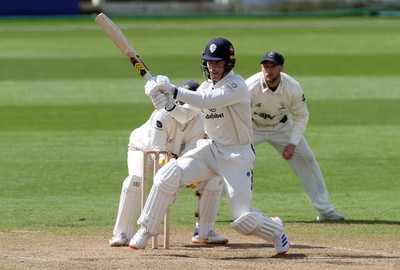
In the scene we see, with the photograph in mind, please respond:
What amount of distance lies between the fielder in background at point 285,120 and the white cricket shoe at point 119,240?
2.19m

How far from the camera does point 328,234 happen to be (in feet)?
33.0

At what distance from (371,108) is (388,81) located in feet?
11.3

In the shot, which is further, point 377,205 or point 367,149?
point 367,149

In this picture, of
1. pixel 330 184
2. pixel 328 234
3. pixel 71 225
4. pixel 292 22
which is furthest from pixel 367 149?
pixel 292 22

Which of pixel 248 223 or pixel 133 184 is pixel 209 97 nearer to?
pixel 248 223

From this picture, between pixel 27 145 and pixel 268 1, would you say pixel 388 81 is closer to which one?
pixel 27 145

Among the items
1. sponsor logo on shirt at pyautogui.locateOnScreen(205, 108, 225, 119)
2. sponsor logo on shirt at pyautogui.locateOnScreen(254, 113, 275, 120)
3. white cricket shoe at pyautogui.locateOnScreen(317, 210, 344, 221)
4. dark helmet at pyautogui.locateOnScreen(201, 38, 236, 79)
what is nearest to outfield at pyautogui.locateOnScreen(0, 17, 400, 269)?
white cricket shoe at pyautogui.locateOnScreen(317, 210, 344, 221)

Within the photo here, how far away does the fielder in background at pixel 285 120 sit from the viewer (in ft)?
34.9

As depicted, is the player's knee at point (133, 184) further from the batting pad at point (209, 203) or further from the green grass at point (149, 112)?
the green grass at point (149, 112)

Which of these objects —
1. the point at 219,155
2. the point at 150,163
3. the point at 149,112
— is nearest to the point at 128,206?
the point at 150,163

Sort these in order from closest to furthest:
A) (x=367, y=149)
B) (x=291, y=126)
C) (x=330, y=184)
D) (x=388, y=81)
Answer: (x=291, y=126) < (x=330, y=184) < (x=367, y=149) < (x=388, y=81)

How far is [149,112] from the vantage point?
58.6 ft

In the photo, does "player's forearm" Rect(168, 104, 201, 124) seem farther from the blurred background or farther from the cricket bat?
the blurred background

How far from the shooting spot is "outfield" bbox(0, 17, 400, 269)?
36.5ft
